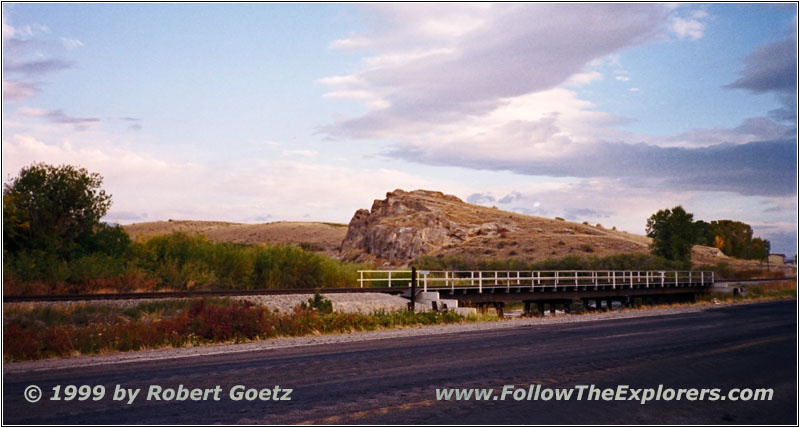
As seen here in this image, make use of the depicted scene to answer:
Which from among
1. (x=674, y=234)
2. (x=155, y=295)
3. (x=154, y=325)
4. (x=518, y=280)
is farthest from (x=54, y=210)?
(x=674, y=234)

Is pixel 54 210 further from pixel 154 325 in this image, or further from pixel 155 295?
pixel 154 325

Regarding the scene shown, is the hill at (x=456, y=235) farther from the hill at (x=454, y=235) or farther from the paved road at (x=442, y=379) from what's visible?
the paved road at (x=442, y=379)

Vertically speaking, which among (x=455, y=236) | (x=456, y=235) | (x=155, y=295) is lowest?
(x=155, y=295)

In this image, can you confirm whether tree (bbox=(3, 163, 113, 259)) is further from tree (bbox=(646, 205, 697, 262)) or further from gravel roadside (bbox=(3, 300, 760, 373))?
tree (bbox=(646, 205, 697, 262))

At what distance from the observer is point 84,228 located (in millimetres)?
31969

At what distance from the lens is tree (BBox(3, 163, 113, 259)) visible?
30188 millimetres

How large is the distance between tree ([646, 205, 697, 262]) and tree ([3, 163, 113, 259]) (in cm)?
6951

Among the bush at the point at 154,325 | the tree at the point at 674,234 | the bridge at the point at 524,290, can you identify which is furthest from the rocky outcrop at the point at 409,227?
the bush at the point at 154,325

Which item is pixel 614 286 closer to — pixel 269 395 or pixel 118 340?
pixel 118 340

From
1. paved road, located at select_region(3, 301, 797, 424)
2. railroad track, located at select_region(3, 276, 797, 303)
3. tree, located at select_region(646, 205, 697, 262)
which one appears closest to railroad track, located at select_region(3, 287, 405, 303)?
railroad track, located at select_region(3, 276, 797, 303)

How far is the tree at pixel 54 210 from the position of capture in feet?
99.0

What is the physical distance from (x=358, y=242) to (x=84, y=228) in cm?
7812

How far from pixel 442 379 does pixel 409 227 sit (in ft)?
299

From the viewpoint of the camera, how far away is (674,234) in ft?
276
